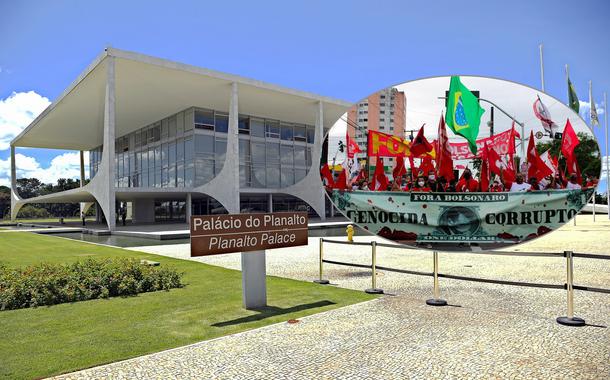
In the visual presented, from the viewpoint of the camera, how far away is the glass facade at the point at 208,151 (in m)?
44.6

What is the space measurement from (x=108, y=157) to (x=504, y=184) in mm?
33724

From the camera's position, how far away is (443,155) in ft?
20.3

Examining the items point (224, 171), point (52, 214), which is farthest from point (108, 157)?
point (52, 214)

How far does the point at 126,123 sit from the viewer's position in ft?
168

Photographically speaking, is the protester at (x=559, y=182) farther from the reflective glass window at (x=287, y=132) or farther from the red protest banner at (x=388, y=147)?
the reflective glass window at (x=287, y=132)

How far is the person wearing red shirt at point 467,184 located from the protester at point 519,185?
474 mm

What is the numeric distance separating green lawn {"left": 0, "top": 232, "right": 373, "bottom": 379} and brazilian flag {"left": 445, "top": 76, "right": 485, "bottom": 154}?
4.13m

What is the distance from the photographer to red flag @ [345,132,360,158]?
6.54 meters

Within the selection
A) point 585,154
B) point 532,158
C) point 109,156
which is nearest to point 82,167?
point 109,156

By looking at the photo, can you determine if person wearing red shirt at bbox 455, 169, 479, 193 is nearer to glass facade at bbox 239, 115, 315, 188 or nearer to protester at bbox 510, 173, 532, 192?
protester at bbox 510, 173, 532, 192

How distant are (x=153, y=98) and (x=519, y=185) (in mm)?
40763

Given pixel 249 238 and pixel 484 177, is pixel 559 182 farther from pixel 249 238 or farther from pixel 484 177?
pixel 249 238

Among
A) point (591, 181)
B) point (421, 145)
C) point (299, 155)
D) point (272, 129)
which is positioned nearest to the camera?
point (591, 181)

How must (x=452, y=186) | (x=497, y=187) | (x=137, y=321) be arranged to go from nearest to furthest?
1. (x=497, y=187)
2. (x=452, y=186)
3. (x=137, y=321)
